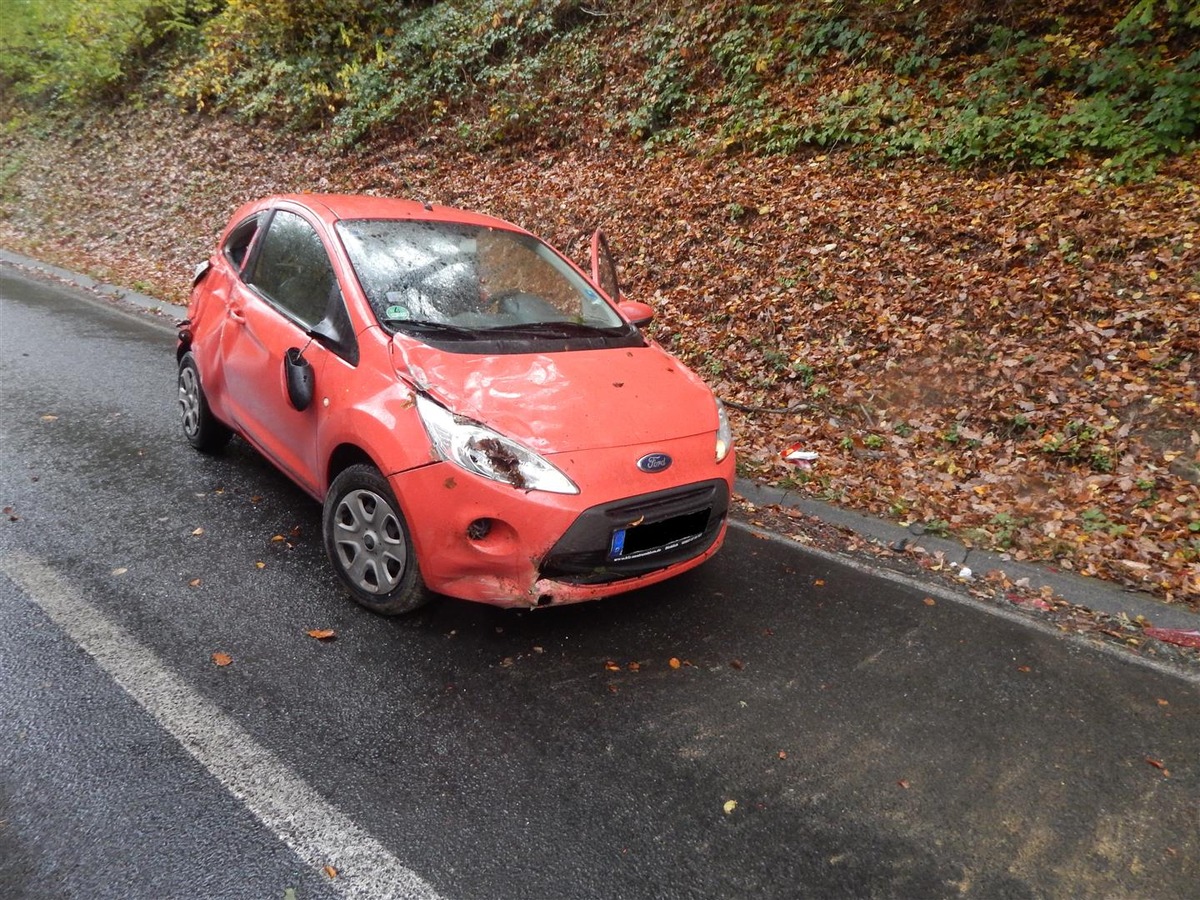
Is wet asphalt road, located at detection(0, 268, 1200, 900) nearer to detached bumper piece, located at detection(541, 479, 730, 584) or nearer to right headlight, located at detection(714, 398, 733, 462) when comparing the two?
detached bumper piece, located at detection(541, 479, 730, 584)

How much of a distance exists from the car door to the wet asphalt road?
1.75 feet

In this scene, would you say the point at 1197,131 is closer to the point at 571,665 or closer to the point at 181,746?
the point at 571,665

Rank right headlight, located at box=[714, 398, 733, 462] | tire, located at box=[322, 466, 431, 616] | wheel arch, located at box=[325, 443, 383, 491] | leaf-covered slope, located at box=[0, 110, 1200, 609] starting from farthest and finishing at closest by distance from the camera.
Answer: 1. leaf-covered slope, located at box=[0, 110, 1200, 609]
2. right headlight, located at box=[714, 398, 733, 462]
3. wheel arch, located at box=[325, 443, 383, 491]
4. tire, located at box=[322, 466, 431, 616]

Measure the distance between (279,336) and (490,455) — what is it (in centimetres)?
165

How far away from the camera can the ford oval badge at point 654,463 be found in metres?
3.22

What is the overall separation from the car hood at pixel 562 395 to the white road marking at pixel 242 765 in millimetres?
1416

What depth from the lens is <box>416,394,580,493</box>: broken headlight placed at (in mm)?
3049

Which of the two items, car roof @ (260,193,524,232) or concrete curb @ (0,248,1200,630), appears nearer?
concrete curb @ (0,248,1200,630)

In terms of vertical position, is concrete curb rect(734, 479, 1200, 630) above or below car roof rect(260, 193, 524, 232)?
below

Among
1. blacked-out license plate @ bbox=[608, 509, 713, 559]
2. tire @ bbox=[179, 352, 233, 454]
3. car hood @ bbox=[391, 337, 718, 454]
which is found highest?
car hood @ bbox=[391, 337, 718, 454]

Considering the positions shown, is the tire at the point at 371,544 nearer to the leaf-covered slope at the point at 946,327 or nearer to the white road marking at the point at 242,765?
the white road marking at the point at 242,765

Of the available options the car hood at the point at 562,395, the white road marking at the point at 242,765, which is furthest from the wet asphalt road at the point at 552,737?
the car hood at the point at 562,395

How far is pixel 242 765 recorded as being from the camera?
259 cm

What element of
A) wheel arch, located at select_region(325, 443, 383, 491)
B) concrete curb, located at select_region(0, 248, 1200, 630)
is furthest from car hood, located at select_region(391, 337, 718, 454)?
concrete curb, located at select_region(0, 248, 1200, 630)
